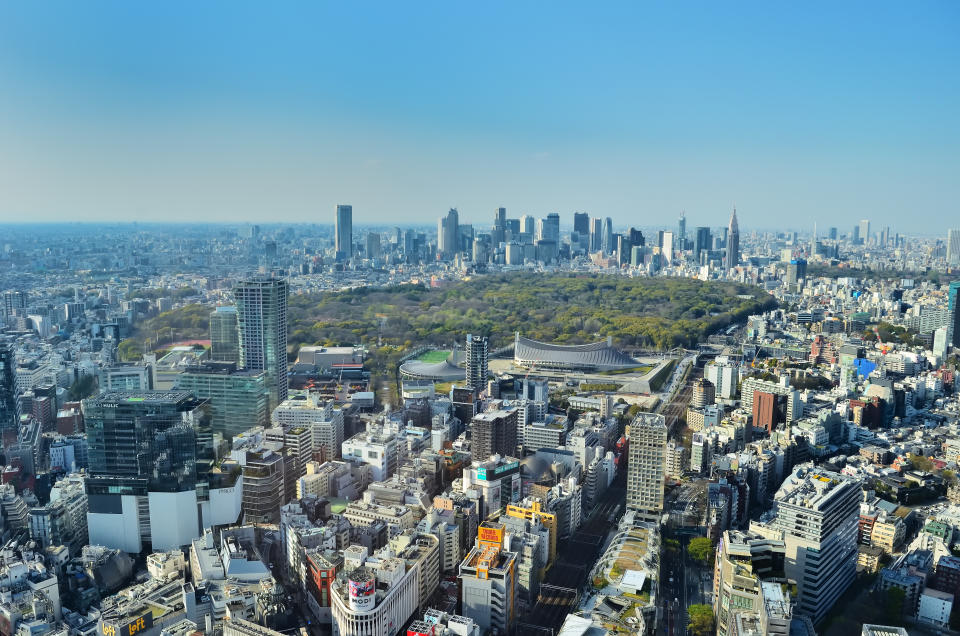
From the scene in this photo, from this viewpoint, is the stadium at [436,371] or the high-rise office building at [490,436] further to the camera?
the stadium at [436,371]

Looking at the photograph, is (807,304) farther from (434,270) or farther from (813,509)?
(813,509)

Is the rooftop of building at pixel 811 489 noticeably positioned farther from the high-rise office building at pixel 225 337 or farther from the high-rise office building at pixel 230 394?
the high-rise office building at pixel 225 337

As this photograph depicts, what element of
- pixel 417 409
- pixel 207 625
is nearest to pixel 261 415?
pixel 417 409

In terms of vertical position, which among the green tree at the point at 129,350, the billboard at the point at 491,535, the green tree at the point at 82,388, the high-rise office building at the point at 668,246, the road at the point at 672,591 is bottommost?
the road at the point at 672,591

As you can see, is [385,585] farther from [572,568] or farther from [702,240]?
[702,240]

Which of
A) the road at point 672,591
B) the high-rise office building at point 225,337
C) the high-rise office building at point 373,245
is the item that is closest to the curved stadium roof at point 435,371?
the high-rise office building at point 225,337

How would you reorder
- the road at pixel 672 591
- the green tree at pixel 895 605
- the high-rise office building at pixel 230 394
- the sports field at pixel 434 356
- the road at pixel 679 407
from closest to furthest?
1. the road at pixel 672 591
2. the green tree at pixel 895 605
3. the high-rise office building at pixel 230 394
4. the road at pixel 679 407
5. the sports field at pixel 434 356

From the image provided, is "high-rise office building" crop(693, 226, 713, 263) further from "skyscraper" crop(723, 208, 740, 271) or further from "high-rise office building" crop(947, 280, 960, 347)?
"high-rise office building" crop(947, 280, 960, 347)
